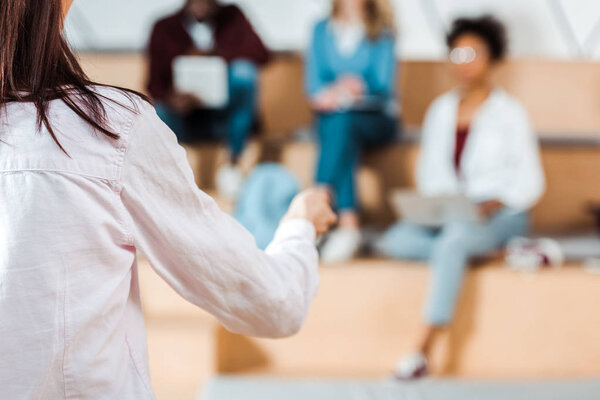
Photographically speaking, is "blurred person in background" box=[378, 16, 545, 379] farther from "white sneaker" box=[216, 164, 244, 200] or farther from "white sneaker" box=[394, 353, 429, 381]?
"white sneaker" box=[216, 164, 244, 200]

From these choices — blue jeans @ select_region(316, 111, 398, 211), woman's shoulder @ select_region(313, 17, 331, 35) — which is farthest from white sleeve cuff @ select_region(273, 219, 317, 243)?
woman's shoulder @ select_region(313, 17, 331, 35)

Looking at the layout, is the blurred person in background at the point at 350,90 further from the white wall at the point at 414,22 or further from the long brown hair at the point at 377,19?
the white wall at the point at 414,22

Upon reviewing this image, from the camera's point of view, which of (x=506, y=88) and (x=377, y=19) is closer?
(x=377, y=19)

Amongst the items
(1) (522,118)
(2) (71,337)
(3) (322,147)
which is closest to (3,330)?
(2) (71,337)

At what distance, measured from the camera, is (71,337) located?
17.7 inches

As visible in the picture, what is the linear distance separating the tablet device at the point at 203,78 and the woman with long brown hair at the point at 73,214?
1728mm

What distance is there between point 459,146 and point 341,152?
36 centimetres

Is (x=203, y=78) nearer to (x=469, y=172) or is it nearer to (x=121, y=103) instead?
(x=469, y=172)

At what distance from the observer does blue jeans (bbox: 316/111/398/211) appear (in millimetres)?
1972

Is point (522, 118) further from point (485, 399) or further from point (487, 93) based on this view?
point (485, 399)

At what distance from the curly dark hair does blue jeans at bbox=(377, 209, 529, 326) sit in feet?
2.15

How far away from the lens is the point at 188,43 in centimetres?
227

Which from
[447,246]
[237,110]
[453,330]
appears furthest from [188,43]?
[453,330]

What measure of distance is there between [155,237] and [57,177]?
0.25 ft
